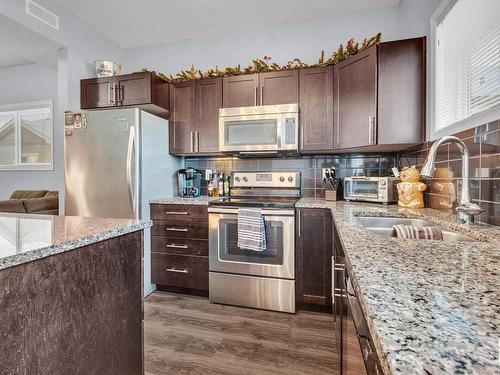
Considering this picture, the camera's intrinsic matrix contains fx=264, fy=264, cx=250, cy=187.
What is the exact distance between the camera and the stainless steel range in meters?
2.19

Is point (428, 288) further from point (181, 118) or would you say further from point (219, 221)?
point (181, 118)

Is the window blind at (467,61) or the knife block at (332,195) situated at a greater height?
the window blind at (467,61)

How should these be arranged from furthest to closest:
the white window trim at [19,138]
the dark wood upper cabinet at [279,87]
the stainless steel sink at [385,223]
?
the white window trim at [19,138], the dark wood upper cabinet at [279,87], the stainless steel sink at [385,223]

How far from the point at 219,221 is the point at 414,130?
5.65 feet

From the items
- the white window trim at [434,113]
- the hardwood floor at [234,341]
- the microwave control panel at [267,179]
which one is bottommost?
the hardwood floor at [234,341]

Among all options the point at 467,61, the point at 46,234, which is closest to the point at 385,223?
the point at 467,61

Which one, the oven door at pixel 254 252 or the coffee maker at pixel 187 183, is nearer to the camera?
the oven door at pixel 254 252

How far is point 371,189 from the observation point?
223cm

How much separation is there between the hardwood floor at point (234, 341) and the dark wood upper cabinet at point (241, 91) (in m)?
1.91

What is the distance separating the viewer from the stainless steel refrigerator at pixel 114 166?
7.82ft

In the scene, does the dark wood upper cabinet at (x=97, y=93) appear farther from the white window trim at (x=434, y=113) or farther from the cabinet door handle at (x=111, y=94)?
the white window trim at (x=434, y=113)

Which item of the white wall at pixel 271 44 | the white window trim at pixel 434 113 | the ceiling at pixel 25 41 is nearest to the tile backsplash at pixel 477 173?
the white window trim at pixel 434 113

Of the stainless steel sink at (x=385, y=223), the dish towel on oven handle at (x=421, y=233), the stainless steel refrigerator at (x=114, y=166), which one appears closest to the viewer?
the dish towel on oven handle at (x=421, y=233)

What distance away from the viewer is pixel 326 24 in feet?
9.08
